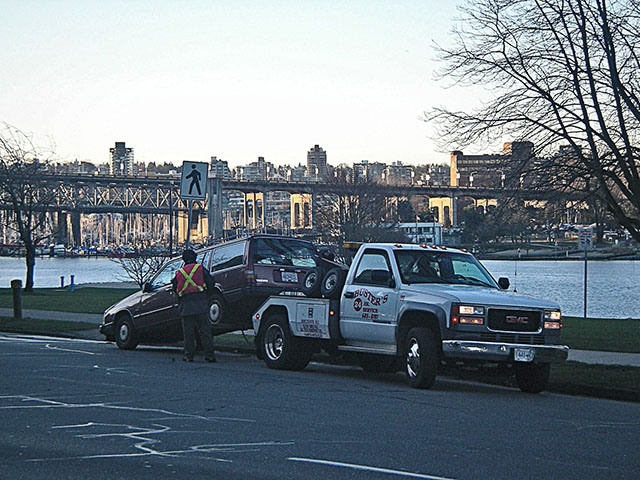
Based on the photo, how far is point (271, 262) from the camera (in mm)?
18828

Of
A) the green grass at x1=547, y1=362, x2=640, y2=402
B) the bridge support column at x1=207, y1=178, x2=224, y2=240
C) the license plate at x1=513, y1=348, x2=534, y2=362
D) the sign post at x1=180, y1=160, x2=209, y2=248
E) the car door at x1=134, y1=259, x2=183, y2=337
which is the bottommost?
the green grass at x1=547, y1=362, x2=640, y2=402

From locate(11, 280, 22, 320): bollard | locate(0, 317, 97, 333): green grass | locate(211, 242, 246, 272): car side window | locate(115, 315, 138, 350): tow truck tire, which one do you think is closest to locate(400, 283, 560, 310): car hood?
locate(211, 242, 246, 272): car side window

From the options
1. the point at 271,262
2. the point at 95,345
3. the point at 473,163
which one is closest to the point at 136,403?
the point at 271,262

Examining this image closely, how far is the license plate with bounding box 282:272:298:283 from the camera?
18.8 meters

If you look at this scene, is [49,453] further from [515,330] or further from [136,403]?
[515,330]

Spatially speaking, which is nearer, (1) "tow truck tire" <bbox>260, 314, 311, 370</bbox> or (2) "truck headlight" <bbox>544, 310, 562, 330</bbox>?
(2) "truck headlight" <bbox>544, 310, 562, 330</bbox>

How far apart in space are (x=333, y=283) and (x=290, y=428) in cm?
591

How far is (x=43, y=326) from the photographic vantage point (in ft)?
86.2

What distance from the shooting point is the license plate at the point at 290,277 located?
18750 millimetres

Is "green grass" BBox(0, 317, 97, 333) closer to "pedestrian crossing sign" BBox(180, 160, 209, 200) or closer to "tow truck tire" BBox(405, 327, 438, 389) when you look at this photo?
"pedestrian crossing sign" BBox(180, 160, 209, 200)

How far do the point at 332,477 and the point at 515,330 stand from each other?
265 inches

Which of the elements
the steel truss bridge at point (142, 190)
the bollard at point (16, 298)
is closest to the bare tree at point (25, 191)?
the bollard at point (16, 298)

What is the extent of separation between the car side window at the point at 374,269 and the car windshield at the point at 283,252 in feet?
9.94

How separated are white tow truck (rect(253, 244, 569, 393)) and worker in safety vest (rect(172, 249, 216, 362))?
113cm
